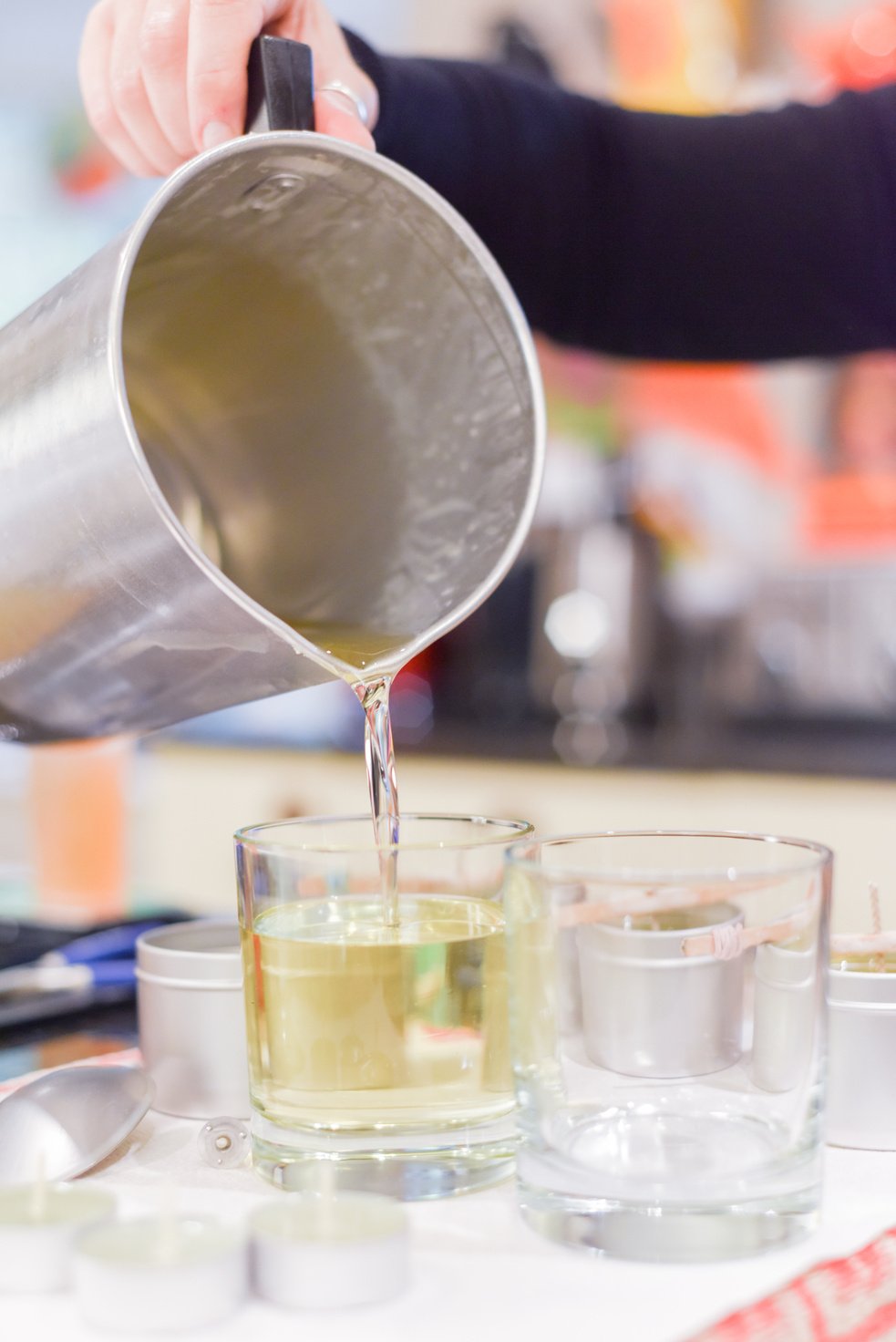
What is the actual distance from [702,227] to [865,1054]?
82 cm

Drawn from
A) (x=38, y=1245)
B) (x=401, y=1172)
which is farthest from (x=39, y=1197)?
(x=401, y=1172)

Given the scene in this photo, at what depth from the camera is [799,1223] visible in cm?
46

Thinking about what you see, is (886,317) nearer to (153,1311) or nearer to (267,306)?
(267,306)

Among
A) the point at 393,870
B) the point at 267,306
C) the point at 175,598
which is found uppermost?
the point at 267,306

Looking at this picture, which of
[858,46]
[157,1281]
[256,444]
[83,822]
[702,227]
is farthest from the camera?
[858,46]

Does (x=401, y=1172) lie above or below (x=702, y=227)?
below

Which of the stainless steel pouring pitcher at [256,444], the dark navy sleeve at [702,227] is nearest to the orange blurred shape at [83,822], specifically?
the dark navy sleeve at [702,227]

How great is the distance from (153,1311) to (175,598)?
0.24 m

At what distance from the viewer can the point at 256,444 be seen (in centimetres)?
82

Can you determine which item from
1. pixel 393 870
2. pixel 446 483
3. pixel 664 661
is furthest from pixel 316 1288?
pixel 664 661

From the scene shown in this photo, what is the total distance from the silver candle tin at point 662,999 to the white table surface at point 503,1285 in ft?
0.21

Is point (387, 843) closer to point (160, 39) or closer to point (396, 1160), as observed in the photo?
point (396, 1160)

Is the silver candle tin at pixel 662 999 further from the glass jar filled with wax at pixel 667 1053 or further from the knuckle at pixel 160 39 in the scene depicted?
the knuckle at pixel 160 39

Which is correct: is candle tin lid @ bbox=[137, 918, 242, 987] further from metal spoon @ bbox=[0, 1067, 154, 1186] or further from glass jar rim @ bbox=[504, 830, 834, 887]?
glass jar rim @ bbox=[504, 830, 834, 887]
